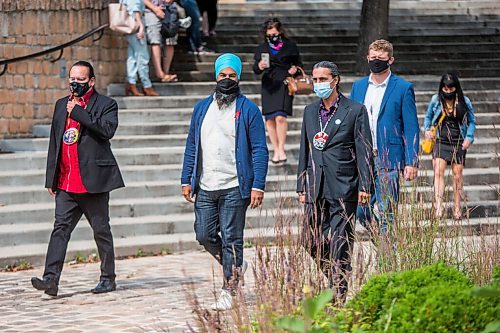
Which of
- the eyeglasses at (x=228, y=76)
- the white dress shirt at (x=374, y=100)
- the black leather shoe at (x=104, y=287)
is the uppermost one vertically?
the eyeglasses at (x=228, y=76)

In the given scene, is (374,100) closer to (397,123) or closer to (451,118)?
(397,123)

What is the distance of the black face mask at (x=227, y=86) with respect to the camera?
9.22 m

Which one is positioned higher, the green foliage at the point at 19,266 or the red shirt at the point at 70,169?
the red shirt at the point at 70,169

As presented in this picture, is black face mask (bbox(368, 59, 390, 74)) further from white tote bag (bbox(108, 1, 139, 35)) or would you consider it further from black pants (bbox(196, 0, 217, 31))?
black pants (bbox(196, 0, 217, 31))

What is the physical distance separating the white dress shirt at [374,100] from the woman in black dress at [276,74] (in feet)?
15.1

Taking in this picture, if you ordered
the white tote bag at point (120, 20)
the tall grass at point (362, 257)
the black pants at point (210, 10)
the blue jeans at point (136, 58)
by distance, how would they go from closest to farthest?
the tall grass at point (362, 257) → the white tote bag at point (120, 20) → the blue jeans at point (136, 58) → the black pants at point (210, 10)

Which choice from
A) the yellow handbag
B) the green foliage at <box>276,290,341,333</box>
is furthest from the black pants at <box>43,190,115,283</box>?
the green foliage at <box>276,290,341,333</box>

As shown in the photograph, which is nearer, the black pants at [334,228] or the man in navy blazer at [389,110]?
the black pants at [334,228]

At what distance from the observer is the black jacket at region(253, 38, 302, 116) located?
1456cm

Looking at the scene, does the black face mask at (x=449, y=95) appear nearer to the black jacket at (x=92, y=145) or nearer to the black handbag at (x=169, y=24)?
the black jacket at (x=92, y=145)

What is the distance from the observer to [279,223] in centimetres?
726

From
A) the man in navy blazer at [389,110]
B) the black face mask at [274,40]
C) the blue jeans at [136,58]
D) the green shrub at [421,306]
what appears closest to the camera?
the green shrub at [421,306]

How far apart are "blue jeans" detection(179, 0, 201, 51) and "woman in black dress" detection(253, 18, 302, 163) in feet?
13.6

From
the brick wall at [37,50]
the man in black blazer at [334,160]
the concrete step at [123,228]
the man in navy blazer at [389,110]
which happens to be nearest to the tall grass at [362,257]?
the man in black blazer at [334,160]
